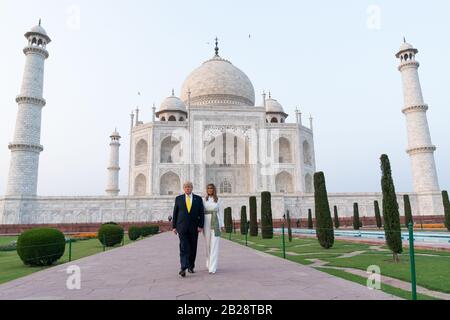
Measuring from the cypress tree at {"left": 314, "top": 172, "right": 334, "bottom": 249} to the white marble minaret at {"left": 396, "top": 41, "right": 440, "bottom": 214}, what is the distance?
77.7ft

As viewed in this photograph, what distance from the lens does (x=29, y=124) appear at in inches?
1072

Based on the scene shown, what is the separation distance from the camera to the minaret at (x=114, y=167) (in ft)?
132

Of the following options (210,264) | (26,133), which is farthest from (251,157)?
(210,264)

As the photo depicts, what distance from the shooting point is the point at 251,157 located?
34.4 meters

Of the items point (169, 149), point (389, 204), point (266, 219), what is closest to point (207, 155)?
point (169, 149)

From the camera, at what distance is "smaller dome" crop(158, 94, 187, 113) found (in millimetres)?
39250

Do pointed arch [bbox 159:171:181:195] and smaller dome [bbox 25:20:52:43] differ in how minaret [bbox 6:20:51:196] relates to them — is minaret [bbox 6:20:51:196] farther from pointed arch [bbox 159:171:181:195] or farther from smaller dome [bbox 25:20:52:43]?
pointed arch [bbox 159:171:181:195]

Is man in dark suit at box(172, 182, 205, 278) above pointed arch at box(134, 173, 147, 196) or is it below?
below

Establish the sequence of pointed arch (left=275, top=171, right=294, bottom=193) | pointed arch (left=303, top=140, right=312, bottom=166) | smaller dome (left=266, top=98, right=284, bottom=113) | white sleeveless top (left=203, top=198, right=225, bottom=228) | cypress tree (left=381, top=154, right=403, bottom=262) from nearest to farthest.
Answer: white sleeveless top (left=203, top=198, right=225, bottom=228)
cypress tree (left=381, top=154, right=403, bottom=262)
pointed arch (left=275, top=171, right=294, bottom=193)
pointed arch (left=303, top=140, right=312, bottom=166)
smaller dome (left=266, top=98, right=284, bottom=113)

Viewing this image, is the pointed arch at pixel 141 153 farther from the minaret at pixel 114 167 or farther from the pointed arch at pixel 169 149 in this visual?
the minaret at pixel 114 167

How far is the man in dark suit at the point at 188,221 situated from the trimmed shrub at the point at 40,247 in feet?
12.8

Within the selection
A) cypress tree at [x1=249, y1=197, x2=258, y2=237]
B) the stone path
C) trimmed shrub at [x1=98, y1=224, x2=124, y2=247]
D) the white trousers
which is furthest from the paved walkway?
cypress tree at [x1=249, y1=197, x2=258, y2=237]

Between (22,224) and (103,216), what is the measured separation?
585 centimetres
